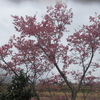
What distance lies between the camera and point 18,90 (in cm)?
500

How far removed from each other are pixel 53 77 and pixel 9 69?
2.24m

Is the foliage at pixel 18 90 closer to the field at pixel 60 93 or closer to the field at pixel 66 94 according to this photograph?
the field at pixel 60 93

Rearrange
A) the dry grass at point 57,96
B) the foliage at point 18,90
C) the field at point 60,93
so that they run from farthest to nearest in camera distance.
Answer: the dry grass at point 57,96 < the field at point 60,93 < the foliage at point 18,90

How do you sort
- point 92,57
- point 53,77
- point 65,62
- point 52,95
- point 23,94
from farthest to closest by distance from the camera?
1. point 52,95
2. point 53,77
3. point 65,62
4. point 92,57
5. point 23,94

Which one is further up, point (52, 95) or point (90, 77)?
point (90, 77)

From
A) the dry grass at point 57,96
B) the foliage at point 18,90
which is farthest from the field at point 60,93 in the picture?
the foliage at point 18,90

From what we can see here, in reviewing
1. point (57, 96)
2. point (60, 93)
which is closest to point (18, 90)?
point (57, 96)

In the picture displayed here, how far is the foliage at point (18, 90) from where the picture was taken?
4895 millimetres

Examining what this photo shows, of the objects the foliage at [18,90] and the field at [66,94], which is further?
the field at [66,94]

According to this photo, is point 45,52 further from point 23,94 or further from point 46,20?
point 23,94

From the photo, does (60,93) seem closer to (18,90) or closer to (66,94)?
(66,94)

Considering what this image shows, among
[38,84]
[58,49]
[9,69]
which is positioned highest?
[58,49]

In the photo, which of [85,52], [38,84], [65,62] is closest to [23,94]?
[38,84]

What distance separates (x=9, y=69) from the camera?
645 centimetres
